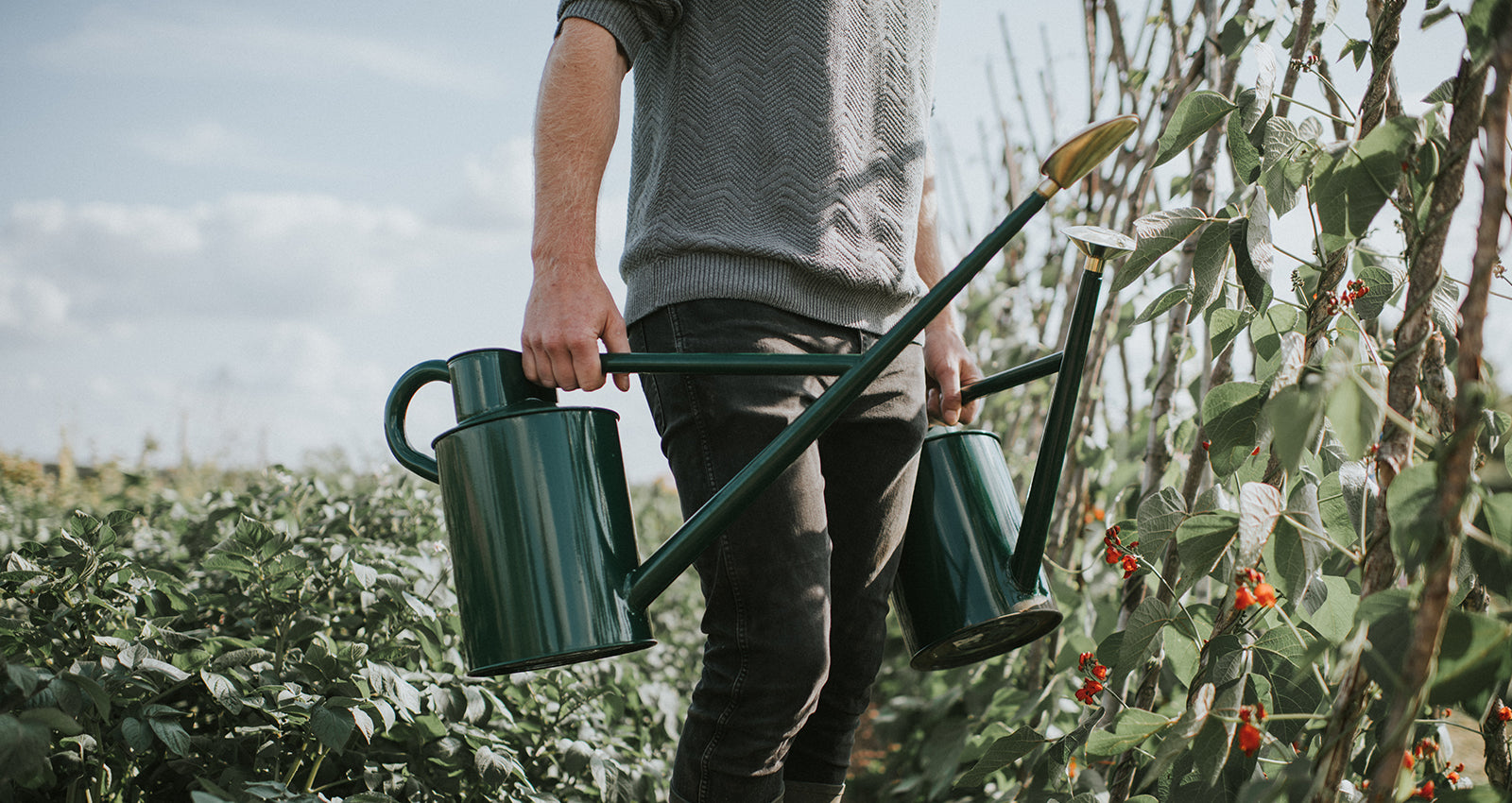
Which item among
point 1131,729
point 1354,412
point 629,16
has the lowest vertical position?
point 1131,729

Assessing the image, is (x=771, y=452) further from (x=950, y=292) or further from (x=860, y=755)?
(x=860, y=755)

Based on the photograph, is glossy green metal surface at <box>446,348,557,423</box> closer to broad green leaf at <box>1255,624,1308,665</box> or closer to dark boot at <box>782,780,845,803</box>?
dark boot at <box>782,780,845,803</box>

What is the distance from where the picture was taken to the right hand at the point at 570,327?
2.85 feet

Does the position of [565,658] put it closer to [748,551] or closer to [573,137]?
[748,551]

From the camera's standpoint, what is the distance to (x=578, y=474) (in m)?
0.90

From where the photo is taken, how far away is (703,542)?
2.69ft

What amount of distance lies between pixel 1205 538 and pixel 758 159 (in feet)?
1.77

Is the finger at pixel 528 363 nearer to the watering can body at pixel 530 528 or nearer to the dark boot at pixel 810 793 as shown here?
the watering can body at pixel 530 528

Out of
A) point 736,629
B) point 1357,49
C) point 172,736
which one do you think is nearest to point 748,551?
point 736,629

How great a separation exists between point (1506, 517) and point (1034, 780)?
675 millimetres

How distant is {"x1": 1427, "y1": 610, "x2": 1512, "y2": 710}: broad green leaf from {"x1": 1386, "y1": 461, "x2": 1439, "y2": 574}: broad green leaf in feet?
0.13

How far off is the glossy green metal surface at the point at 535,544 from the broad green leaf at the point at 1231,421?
52 cm

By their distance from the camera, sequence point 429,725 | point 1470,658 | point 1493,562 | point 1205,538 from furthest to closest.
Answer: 1. point 429,725
2. point 1205,538
3. point 1493,562
4. point 1470,658

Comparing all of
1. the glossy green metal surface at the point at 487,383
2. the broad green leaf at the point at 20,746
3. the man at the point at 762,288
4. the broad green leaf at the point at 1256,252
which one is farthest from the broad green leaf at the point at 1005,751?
the broad green leaf at the point at 20,746
